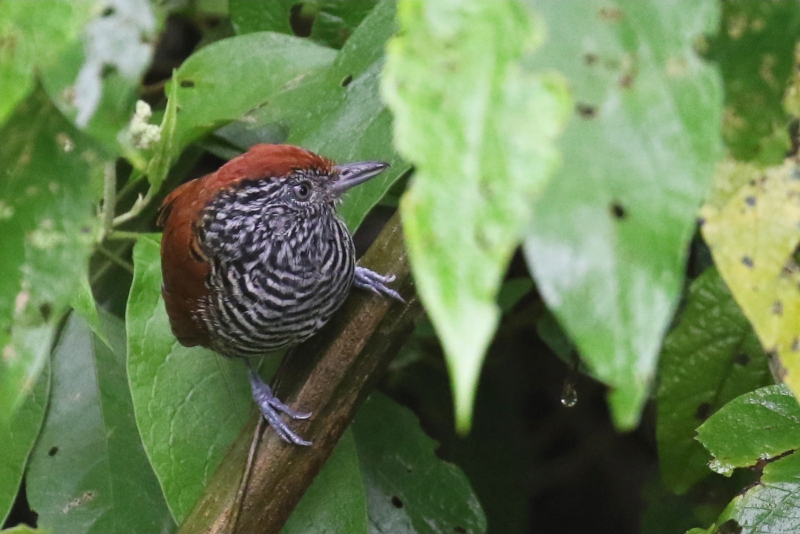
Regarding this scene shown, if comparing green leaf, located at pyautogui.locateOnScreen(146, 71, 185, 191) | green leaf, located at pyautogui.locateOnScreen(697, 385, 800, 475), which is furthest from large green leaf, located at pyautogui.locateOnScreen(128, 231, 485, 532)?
green leaf, located at pyautogui.locateOnScreen(697, 385, 800, 475)

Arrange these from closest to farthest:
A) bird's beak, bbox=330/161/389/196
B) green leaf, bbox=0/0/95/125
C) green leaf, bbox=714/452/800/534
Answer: green leaf, bbox=0/0/95/125 → green leaf, bbox=714/452/800/534 → bird's beak, bbox=330/161/389/196

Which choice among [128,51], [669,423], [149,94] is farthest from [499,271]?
[149,94]

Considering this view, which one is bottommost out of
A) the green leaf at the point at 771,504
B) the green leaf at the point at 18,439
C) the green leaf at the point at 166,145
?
the green leaf at the point at 18,439

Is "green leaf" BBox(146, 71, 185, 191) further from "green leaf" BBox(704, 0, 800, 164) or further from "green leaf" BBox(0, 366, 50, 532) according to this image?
"green leaf" BBox(704, 0, 800, 164)

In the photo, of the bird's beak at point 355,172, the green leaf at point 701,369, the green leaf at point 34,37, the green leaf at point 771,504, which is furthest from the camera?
the bird's beak at point 355,172

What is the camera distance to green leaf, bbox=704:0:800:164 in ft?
2.77

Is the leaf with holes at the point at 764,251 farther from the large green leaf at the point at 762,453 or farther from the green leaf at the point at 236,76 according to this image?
the green leaf at the point at 236,76

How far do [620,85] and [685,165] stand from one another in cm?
9

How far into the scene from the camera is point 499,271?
0.59 meters

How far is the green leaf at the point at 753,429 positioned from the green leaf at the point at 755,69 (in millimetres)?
773

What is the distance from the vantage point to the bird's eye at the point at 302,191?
83.4 inches

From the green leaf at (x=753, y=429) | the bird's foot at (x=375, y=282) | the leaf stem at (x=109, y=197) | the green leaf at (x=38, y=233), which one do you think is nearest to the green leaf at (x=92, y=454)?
the leaf stem at (x=109, y=197)

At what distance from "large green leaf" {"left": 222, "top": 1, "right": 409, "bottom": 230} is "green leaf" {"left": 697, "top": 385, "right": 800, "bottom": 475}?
866 millimetres

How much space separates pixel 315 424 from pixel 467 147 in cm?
141
